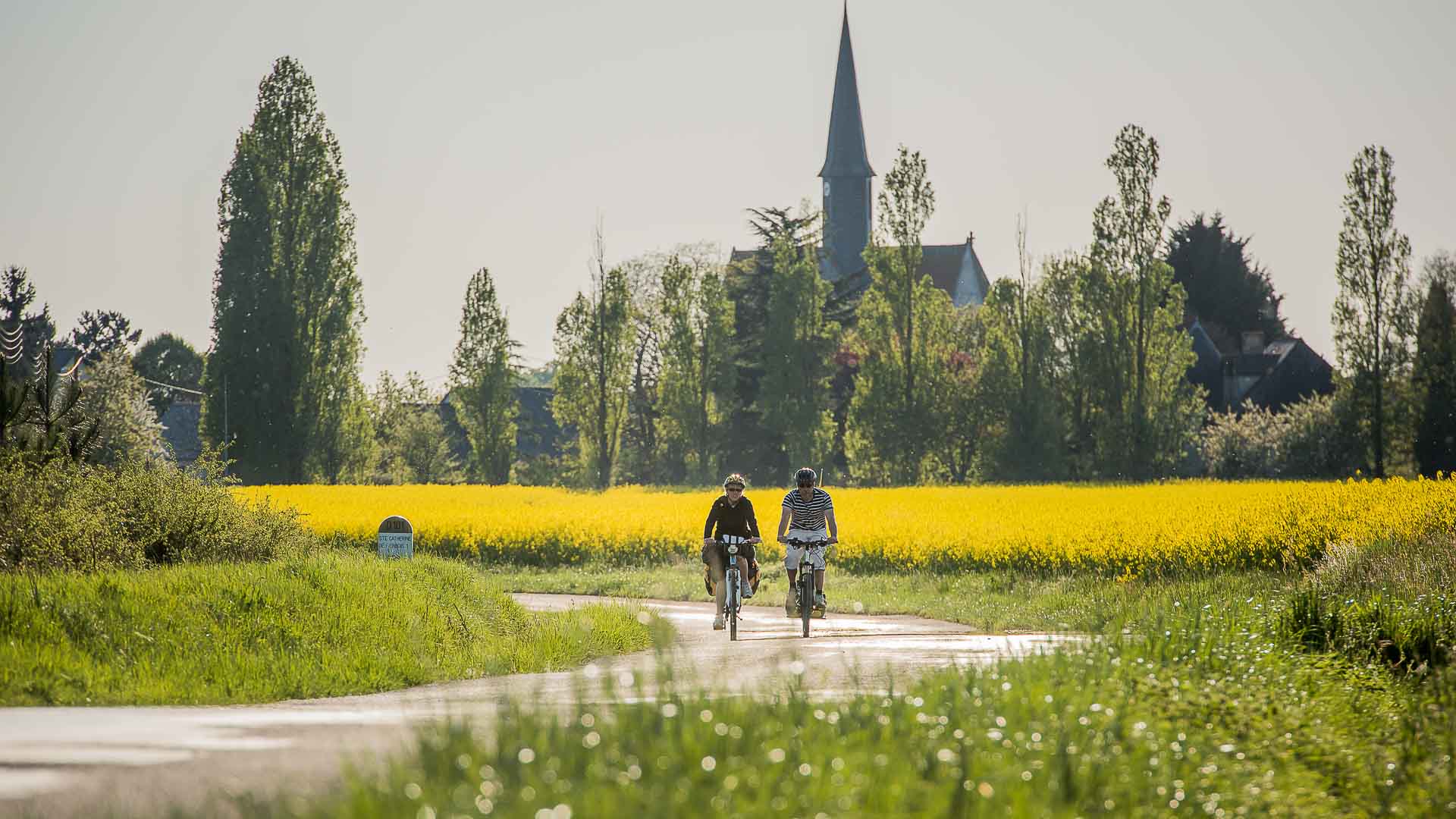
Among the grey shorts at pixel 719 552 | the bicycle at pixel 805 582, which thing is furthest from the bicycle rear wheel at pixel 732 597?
the bicycle at pixel 805 582

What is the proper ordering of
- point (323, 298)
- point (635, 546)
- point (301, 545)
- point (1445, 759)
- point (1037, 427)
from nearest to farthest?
point (1445, 759), point (301, 545), point (635, 546), point (323, 298), point (1037, 427)

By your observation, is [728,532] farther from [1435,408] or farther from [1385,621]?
[1435,408]

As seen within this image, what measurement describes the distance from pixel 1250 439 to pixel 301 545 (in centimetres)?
5233

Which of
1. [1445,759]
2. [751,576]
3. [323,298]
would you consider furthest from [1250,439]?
[1445,759]

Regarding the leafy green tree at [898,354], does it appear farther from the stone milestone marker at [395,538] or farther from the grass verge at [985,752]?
the grass verge at [985,752]

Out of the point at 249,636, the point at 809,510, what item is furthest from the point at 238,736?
the point at 809,510

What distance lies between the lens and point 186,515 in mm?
16875

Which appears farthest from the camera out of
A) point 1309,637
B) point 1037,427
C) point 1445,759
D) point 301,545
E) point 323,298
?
point 1037,427

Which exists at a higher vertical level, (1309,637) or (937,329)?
(937,329)

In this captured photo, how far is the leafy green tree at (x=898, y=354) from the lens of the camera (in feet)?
200

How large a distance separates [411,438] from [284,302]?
25.6 meters

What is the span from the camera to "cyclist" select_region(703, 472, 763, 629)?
16.9m

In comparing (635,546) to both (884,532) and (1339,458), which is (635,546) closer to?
(884,532)

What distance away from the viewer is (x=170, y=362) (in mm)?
103438
